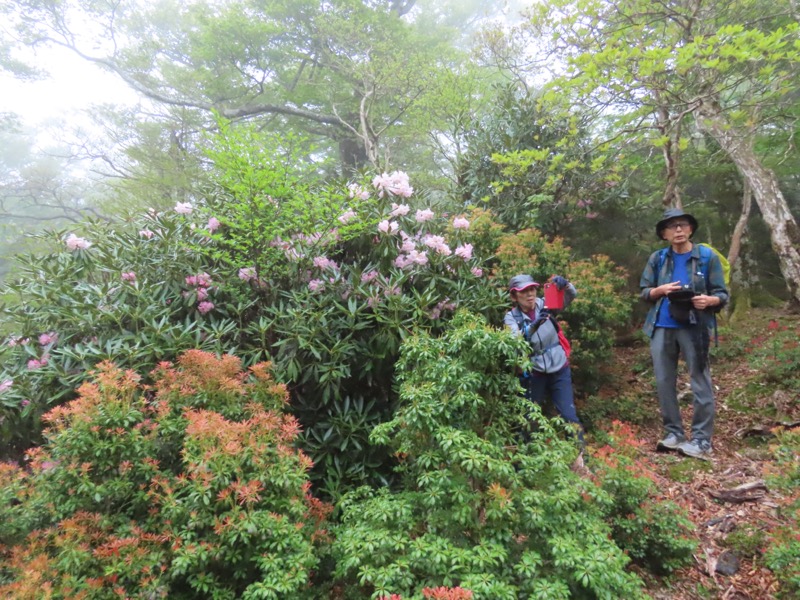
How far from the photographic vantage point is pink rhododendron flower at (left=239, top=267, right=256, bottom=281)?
3.22 metres

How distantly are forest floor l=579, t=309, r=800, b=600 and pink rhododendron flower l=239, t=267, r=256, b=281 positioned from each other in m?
3.00

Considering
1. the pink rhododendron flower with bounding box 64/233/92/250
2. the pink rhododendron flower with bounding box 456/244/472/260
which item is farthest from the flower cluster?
the pink rhododendron flower with bounding box 456/244/472/260

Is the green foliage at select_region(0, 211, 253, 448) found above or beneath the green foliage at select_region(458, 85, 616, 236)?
beneath

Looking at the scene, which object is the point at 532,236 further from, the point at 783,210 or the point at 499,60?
the point at 499,60

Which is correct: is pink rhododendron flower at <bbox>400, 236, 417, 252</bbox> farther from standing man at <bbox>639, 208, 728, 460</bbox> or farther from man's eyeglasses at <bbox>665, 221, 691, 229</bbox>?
man's eyeglasses at <bbox>665, 221, 691, 229</bbox>

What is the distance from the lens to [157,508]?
1.94 meters

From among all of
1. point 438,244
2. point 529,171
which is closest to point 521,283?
point 438,244

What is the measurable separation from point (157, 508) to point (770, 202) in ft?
20.5

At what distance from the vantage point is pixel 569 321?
4293 millimetres

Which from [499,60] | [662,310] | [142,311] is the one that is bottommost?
[662,310]

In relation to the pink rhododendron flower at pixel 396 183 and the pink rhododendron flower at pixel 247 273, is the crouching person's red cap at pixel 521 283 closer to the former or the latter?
the pink rhododendron flower at pixel 396 183

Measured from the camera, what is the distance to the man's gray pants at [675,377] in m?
3.02

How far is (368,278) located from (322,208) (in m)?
0.61

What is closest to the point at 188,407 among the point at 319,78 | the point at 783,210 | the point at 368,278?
the point at 368,278
